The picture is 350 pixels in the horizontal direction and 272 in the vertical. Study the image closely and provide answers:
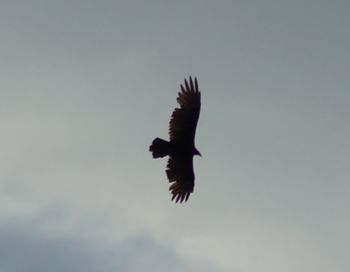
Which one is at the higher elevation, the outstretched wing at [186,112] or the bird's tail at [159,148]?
the outstretched wing at [186,112]

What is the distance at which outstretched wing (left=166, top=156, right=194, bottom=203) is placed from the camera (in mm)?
31094

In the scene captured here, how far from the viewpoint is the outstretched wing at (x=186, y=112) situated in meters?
29.8

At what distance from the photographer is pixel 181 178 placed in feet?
103

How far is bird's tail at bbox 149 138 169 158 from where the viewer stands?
29.0 metres

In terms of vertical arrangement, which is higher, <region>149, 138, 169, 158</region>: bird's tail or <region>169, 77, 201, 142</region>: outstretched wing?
<region>169, 77, 201, 142</region>: outstretched wing

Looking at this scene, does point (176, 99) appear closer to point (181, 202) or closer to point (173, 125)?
point (173, 125)

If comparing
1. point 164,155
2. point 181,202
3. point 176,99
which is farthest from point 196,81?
point 181,202

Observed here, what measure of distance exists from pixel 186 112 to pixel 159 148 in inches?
65.0

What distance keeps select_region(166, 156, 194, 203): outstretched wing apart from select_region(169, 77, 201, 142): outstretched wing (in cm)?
156

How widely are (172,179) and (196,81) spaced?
394 cm

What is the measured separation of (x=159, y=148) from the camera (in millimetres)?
29234

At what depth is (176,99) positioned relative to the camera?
30.0 meters

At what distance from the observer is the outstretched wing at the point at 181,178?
31094mm

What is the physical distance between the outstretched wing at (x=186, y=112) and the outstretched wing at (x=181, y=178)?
1565 millimetres
